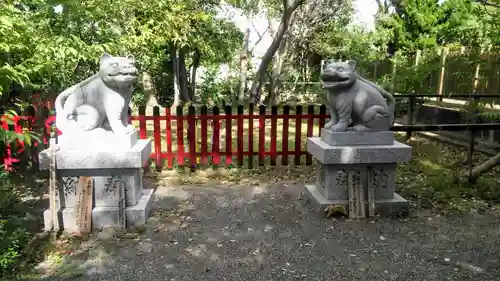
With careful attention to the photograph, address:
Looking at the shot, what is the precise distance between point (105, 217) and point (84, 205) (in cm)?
27

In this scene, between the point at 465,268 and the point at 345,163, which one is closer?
the point at 465,268

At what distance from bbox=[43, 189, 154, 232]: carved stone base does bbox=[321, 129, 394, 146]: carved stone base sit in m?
2.38

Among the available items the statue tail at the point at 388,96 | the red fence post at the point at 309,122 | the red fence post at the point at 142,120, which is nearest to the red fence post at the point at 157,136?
the red fence post at the point at 142,120

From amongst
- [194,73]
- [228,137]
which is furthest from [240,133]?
[194,73]

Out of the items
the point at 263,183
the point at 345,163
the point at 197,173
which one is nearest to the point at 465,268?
the point at 345,163

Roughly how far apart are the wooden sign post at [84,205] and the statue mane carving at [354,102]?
2892mm

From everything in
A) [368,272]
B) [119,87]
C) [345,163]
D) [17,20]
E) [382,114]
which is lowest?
[368,272]

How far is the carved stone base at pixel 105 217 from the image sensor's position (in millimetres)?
4242

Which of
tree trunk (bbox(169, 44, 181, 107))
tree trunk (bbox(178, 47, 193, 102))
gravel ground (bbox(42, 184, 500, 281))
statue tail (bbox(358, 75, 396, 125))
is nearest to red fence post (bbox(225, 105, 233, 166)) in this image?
gravel ground (bbox(42, 184, 500, 281))

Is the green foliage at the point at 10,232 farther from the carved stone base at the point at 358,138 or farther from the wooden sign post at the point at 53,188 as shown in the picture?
the carved stone base at the point at 358,138

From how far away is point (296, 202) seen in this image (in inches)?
205

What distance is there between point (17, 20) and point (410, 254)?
480cm

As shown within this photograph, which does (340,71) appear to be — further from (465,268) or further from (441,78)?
(441,78)

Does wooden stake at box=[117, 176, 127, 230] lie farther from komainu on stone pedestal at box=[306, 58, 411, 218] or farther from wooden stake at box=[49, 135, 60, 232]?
komainu on stone pedestal at box=[306, 58, 411, 218]
